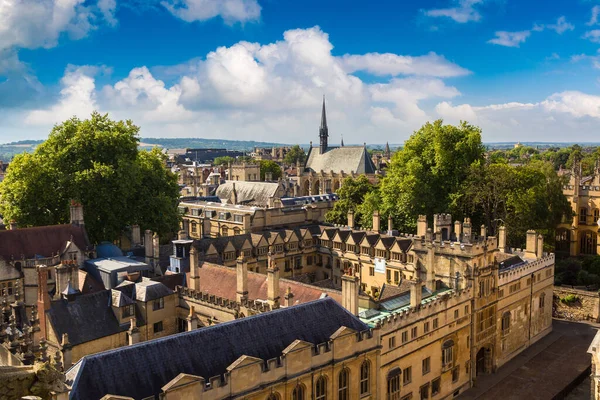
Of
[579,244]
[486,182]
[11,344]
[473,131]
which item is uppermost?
[473,131]

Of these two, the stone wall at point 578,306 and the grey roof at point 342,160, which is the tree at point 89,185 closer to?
the stone wall at point 578,306

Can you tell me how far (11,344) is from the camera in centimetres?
1711

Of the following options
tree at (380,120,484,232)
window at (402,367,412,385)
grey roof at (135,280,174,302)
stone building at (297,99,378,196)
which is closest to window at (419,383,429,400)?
window at (402,367,412,385)

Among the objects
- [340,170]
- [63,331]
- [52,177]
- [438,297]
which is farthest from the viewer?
[340,170]

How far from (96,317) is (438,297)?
18.2 meters

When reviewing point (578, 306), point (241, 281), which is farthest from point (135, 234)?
point (578, 306)

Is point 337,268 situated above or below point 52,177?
below

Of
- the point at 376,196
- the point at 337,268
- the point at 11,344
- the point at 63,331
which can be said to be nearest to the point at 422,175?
the point at 376,196

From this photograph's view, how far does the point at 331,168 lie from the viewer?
97.1 metres

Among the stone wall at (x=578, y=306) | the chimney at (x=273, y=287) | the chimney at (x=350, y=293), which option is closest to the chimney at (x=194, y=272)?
the chimney at (x=273, y=287)

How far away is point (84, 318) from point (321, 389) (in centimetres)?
1264

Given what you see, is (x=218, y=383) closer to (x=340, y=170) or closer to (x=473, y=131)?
(x=473, y=131)

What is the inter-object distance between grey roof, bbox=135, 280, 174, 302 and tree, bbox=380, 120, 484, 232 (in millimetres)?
29063

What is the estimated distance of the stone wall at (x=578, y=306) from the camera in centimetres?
4411
